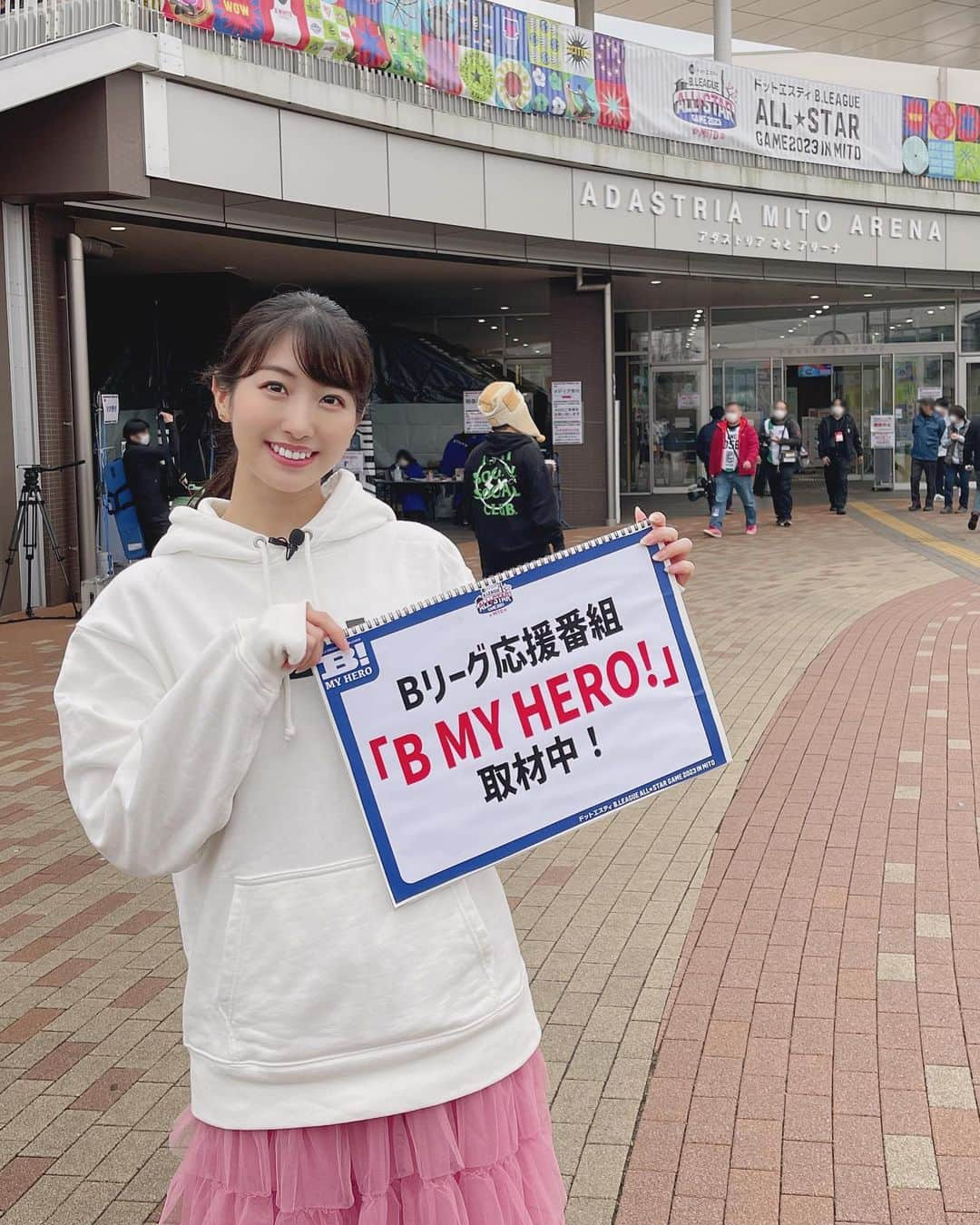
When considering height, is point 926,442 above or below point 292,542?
above

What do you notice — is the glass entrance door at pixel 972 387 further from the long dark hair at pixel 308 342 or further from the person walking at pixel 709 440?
the long dark hair at pixel 308 342

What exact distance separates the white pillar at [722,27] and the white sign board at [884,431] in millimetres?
8733

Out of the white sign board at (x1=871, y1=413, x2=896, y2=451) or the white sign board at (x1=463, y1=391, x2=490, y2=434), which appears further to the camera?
the white sign board at (x1=871, y1=413, x2=896, y2=451)

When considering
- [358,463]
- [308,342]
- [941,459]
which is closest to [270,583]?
[308,342]

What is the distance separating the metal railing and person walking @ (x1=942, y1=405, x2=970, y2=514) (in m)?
3.93

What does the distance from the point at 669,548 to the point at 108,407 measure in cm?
1447

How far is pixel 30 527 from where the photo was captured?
1346 centimetres

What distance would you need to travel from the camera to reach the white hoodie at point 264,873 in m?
1.81

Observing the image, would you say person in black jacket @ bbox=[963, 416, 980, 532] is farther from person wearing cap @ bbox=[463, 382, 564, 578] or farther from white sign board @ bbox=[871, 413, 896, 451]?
person wearing cap @ bbox=[463, 382, 564, 578]

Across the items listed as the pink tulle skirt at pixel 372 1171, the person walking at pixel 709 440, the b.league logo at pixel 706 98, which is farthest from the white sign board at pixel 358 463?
the pink tulle skirt at pixel 372 1171

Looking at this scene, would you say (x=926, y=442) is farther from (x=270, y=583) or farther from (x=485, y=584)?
(x=270, y=583)

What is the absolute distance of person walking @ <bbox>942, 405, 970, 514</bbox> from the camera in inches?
899

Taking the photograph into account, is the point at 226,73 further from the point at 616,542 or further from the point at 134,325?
the point at 616,542

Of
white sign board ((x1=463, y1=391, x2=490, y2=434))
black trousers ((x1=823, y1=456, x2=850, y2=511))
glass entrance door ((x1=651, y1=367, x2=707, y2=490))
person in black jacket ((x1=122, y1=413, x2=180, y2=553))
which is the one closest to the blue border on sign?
person in black jacket ((x1=122, y1=413, x2=180, y2=553))
